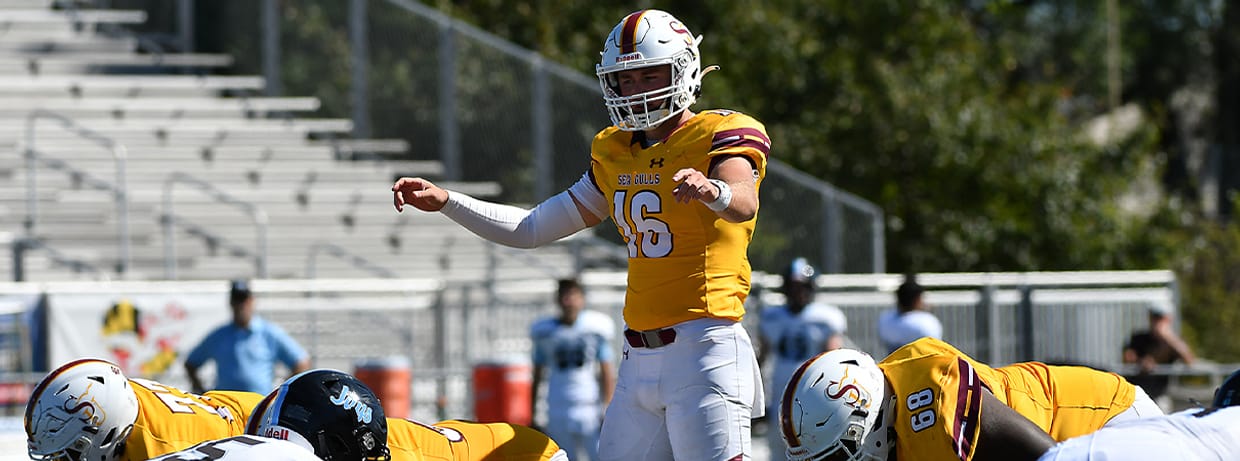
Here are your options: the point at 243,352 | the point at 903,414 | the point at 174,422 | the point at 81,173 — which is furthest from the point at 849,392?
the point at 81,173

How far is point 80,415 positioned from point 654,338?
6.30 feet

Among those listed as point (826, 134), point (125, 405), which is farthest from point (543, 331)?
point (826, 134)

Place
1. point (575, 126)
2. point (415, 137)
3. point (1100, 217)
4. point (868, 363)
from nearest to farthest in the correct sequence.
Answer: point (868, 363) < point (575, 126) < point (415, 137) < point (1100, 217)

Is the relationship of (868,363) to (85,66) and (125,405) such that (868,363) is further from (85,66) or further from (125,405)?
(85,66)

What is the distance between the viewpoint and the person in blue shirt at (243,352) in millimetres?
10930

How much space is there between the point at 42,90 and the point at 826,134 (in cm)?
945

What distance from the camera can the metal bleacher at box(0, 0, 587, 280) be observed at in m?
15.7

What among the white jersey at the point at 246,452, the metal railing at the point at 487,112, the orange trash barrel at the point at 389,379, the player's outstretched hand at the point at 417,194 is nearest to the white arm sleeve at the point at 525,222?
the player's outstretched hand at the point at 417,194

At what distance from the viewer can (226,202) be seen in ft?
52.1

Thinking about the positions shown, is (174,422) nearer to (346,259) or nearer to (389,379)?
(389,379)

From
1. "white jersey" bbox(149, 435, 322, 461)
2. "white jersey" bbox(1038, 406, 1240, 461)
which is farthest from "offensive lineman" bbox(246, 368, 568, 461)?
"white jersey" bbox(1038, 406, 1240, 461)

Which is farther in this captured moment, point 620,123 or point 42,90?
point 42,90

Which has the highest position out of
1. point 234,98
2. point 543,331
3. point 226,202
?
point 234,98

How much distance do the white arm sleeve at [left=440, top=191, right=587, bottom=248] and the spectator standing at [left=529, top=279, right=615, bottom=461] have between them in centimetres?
583
